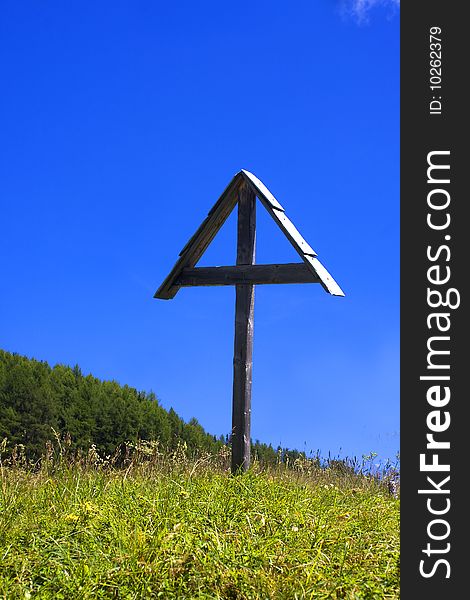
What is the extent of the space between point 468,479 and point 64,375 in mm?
13983

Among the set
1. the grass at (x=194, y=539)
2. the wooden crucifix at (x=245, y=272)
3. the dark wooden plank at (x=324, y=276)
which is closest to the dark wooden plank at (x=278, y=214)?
the wooden crucifix at (x=245, y=272)

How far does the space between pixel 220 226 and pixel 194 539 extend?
4679 millimetres

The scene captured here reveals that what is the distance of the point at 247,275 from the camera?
8.77m

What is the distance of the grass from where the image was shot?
488cm

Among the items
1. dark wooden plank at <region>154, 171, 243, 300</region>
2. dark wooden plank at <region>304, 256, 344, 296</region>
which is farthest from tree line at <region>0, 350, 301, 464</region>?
dark wooden plank at <region>304, 256, 344, 296</region>

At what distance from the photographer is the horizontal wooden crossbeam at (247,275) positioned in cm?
841

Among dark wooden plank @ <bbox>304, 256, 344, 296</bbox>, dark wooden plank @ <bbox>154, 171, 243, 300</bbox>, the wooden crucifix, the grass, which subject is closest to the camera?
the grass

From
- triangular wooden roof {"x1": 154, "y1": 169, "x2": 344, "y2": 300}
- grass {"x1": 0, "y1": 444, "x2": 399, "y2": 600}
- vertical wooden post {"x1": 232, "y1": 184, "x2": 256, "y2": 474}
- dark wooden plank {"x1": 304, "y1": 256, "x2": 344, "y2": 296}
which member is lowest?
grass {"x1": 0, "y1": 444, "x2": 399, "y2": 600}

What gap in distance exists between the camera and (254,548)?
214 inches

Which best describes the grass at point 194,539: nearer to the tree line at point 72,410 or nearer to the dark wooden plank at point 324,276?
the dark wooden plank at point 324,276

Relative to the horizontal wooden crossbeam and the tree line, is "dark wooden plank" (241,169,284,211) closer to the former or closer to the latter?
the horizontal wooden crossbeam

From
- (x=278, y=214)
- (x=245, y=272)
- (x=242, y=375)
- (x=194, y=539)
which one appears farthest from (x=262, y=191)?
(x=194, y=539)

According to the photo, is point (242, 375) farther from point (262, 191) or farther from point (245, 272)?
point (262, 191)

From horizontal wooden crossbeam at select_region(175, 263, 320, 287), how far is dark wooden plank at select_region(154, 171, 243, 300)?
0.34ft
